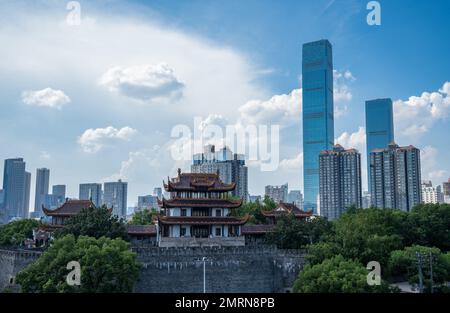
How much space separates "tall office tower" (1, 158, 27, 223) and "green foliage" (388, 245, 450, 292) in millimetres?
112325

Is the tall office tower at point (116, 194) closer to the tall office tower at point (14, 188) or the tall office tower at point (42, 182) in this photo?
the tall office tower at point (42, 182)

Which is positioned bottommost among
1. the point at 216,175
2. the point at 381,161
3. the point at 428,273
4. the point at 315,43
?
the point at 428,273

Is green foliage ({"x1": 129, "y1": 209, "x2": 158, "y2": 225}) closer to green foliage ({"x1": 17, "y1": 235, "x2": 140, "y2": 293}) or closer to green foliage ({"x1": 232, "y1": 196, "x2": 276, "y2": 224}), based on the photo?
green foliage ({"x1": 232, "y1": 196, "x2": 276, "y2": 224})

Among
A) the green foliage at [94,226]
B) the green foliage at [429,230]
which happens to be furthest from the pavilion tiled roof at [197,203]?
the green foliage at [429,230]

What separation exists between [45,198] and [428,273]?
168815 mm

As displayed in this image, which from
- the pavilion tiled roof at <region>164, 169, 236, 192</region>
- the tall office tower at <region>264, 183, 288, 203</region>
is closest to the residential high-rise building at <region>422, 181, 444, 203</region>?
the tall office tower at <region>264, 183, 288, 203</region>

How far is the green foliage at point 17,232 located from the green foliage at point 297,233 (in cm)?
2787

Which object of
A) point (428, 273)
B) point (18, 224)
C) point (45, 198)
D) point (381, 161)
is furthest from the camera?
point (45, 198)

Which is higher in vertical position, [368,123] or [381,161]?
[368,123]

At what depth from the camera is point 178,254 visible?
33938 mm

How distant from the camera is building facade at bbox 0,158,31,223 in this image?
126 meters

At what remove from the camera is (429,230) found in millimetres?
43219

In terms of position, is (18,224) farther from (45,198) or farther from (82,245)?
(45,198)
